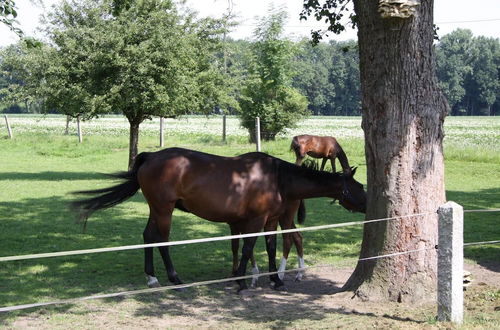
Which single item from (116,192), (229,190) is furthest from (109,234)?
(229,190)

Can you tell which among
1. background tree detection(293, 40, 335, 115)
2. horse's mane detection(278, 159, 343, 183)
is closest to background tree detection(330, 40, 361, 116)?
background tree detection(293, 40, 335, 115)

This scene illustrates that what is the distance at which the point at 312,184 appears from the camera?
7.87m

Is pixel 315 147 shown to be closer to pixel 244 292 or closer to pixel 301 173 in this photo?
pixel 301 173

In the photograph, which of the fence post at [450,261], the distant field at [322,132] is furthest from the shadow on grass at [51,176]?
the fence post at [450,261]

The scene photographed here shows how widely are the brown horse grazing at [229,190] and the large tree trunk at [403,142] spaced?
4.15 feet

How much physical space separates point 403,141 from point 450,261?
5.06 feet

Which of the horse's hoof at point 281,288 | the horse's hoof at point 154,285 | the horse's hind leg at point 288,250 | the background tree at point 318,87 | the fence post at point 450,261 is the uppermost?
the background tree at point 318,87

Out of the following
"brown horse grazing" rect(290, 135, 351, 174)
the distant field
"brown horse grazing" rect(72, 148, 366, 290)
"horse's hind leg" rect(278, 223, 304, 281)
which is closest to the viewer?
"brown horse grazing" rect(72, 148, 366, 290)

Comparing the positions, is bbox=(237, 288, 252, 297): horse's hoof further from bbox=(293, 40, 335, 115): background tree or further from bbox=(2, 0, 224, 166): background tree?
bbox=(293, 40, 335, 115): background tree

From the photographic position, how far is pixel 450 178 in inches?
742

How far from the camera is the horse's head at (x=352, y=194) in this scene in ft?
25.6

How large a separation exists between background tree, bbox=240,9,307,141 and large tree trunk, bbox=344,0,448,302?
24.2 m

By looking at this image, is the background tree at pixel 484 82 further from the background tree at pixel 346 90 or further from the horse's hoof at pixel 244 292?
the horse's hoof at pixel 244 292

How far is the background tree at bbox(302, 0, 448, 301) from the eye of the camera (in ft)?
21.1
